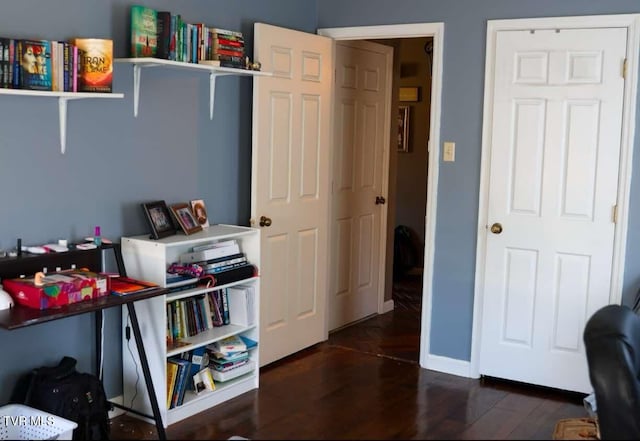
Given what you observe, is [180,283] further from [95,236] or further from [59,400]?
[59,400]

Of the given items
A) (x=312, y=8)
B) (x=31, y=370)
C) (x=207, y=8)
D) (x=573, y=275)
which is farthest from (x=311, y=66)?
(x=31, y=370)

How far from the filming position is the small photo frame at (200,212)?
3715 millimetres

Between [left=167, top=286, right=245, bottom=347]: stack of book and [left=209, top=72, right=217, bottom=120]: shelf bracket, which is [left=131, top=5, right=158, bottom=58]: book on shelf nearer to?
[left=209, top=72, right=217, bottom=120]: shelf bracket

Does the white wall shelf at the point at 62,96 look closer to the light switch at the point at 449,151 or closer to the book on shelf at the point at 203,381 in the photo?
the book on shelf at the point at 203,381

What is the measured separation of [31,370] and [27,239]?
56 centimetres

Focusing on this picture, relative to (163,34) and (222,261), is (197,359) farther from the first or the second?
(163,34)

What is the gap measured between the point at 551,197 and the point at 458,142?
59 centimetres

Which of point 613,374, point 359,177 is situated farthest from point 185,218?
point 613,374

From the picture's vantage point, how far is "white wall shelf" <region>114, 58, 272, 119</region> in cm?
321

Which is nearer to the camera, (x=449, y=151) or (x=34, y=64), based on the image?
(x=34, y=64)

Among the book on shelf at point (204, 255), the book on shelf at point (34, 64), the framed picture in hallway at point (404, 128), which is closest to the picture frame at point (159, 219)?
the book on shelf at point (204, 255)

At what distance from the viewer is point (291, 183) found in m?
4.22

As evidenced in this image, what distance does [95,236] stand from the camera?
10.6 ft

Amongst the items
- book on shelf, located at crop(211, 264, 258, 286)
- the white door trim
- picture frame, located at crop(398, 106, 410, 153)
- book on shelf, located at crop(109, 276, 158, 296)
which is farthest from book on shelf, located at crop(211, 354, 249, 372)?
picture frame, located at crop(398, 106, 410, 153)
